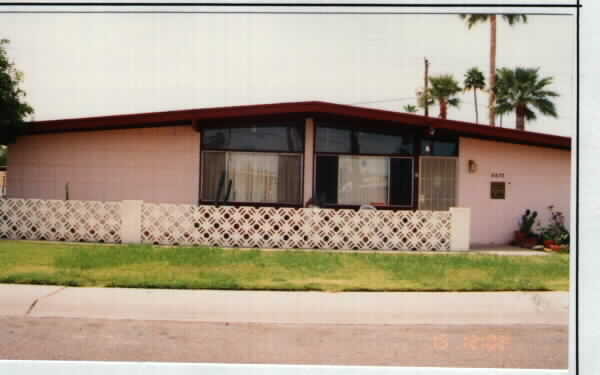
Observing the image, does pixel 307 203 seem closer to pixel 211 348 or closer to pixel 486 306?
pixel 486 306

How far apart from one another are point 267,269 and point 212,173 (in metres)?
4.62

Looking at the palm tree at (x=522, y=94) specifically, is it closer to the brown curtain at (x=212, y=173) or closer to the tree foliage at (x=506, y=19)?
the tree foliage at (x=506, y=19)

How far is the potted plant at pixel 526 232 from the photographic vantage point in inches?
515

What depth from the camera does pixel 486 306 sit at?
7242 mm

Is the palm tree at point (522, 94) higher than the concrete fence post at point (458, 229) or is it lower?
higher

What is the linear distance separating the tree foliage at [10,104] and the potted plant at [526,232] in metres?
Result: 11.5

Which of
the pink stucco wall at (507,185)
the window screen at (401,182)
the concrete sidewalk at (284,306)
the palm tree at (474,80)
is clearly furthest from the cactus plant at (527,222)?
the palm tree at (474,80)

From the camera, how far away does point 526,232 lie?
13.2 meters

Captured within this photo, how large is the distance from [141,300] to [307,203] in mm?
5988

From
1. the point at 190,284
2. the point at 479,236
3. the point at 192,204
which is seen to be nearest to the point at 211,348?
the point at 190,284

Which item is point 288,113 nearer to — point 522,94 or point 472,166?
point 472,166

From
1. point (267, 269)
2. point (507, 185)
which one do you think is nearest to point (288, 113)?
point (267, 269)

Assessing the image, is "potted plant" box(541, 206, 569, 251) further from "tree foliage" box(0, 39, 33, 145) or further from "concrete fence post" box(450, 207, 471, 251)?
"tree foliage" box(0, 39, 33, 145)

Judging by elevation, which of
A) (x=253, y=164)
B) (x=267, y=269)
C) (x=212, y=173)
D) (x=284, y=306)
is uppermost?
(x=253, y=164)
